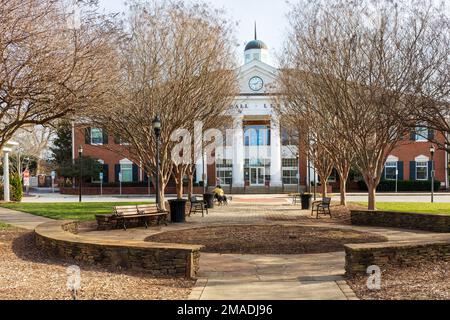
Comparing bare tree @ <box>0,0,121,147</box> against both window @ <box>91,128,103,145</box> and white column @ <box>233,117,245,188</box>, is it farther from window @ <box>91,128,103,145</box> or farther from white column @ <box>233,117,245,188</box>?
white column @ <box>233,117,245,188</box>

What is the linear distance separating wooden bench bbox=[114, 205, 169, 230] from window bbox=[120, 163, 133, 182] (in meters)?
38.6

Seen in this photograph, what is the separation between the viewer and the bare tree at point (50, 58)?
36.0ft

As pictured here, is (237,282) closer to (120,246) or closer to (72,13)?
(120,246)

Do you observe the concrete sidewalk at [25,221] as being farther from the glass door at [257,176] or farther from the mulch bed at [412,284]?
the glass door at [257,176]

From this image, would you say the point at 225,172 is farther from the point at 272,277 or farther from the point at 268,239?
the point at 272,277

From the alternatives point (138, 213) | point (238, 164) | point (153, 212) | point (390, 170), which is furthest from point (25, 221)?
point (390, 170)

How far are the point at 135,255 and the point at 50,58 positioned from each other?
4.98 m

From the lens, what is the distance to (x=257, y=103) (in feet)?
175

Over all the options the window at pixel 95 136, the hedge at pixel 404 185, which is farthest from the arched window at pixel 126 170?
the hedge at pixel 404 185

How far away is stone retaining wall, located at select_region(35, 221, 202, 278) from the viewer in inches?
364

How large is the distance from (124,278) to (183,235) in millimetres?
6211

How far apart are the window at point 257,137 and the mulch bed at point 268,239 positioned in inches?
1518

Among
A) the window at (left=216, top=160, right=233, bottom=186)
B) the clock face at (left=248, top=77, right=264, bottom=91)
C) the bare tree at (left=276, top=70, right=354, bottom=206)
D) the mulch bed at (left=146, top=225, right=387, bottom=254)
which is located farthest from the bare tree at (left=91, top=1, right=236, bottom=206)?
the window at (left=216, top=160, right=233, bottom=186)
